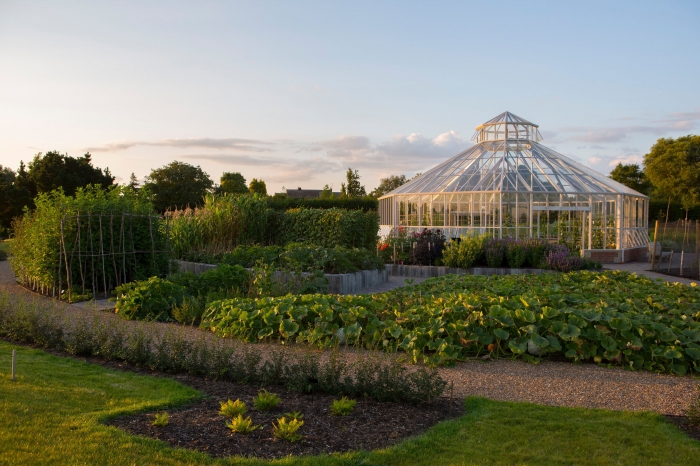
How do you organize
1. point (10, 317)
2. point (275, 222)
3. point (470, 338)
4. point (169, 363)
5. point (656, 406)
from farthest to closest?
point (275, 222)
point (10, 317)
point (470, 338)
point (169, 363)
point (656, 406)

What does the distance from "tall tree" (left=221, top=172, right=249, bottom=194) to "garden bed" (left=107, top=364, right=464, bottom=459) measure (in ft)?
134

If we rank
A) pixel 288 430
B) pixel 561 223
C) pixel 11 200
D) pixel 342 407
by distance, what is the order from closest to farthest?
pixel 288 430 < pixel 342 407 < pixel 561 223 < pixel 11 200

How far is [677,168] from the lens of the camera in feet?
132

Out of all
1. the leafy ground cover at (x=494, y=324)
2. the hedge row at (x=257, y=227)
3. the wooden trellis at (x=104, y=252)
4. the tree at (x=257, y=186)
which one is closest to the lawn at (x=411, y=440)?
the leafy ground cover at (x=494, y=324)

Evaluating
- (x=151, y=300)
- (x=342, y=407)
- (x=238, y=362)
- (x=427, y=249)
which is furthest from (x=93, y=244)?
(x=427, y=249)

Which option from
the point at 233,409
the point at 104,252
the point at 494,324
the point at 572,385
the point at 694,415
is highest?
the point at 104,252

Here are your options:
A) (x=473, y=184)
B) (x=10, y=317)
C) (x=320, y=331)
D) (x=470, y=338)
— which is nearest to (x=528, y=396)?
(x=470, y=338)

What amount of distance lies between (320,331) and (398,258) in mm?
9146

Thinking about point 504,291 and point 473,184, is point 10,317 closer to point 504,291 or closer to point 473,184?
point 504,291

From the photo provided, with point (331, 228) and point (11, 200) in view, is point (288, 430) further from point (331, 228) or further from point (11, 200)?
point (11, 200)

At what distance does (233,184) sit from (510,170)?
30.3 meters

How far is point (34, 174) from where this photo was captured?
30.5 m

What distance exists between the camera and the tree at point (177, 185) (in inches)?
1574

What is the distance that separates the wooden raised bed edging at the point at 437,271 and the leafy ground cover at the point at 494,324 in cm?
600
